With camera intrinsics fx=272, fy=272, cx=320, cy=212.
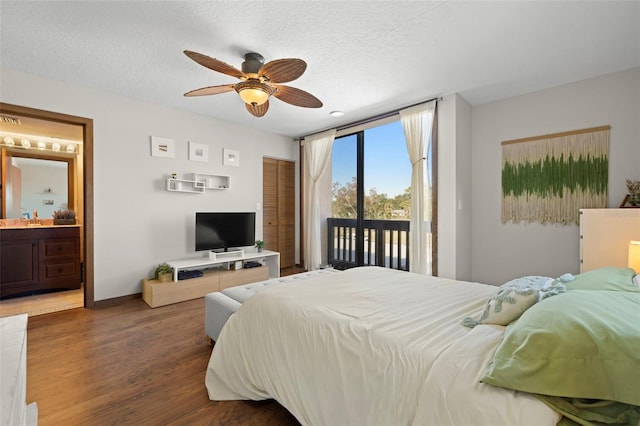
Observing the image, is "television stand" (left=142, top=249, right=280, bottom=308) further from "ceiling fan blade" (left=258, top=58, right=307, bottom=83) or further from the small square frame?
"ceiling fan blade" (left=258, top=58, right=307, bottom=83)

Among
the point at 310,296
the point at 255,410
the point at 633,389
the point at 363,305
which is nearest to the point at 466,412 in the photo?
the point at 633,389

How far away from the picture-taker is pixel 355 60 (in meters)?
2.50

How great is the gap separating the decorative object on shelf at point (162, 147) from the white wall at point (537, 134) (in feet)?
13.5

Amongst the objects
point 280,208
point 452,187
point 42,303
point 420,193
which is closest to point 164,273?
point 42,303

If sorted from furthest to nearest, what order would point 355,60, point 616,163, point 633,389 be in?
point 616,163
point 355,60
point 633,389

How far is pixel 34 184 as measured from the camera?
440 centimetres

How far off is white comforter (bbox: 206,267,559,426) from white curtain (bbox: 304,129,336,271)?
2.99 m

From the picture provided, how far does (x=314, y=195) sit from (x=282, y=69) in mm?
3001

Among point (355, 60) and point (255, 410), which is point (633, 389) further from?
point (355, 60)

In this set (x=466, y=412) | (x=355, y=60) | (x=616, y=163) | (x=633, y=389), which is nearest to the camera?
(x=633, y=389)

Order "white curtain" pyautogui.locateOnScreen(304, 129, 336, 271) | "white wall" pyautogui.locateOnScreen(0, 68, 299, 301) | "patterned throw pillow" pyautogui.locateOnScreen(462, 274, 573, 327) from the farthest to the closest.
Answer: "white curtain" pyautogui.locateOnScreen(304, 129, 336, 271)
"white wall" pyautogui.locateOnScreen(0, 68, 299, 301)
"patterned throw pillow" pyautogui.locateOnScreen(462, 274, 573, 327)

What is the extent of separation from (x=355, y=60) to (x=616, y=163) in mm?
2813

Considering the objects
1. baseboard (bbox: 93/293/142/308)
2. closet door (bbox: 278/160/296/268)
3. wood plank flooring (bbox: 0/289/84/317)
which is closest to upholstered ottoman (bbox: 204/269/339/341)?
baseboard (bbox: 93/293/142/308)

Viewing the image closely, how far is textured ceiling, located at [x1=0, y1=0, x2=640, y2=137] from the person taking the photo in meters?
1.88
